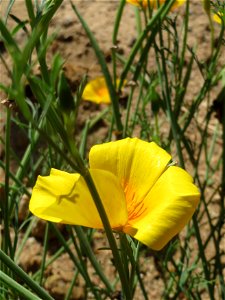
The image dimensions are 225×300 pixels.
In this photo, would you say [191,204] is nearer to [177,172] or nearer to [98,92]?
[177,172]

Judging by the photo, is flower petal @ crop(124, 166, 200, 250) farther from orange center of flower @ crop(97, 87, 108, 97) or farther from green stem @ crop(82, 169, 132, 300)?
orange center of flower @ crop(97, 87, 108, 97)

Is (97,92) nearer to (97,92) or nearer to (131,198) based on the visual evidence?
(97,92)

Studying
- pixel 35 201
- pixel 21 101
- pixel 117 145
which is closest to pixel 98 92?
pixel 117 145

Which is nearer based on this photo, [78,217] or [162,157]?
[78,217]

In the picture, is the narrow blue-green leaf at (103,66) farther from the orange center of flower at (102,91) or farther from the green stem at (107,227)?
the orange center of flower at (102,91)

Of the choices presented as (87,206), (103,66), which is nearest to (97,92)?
Answer: (103,66)

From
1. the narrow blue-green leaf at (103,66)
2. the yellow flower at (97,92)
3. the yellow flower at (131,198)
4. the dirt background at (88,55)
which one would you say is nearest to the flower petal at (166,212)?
the yellow flower at (131,198)
